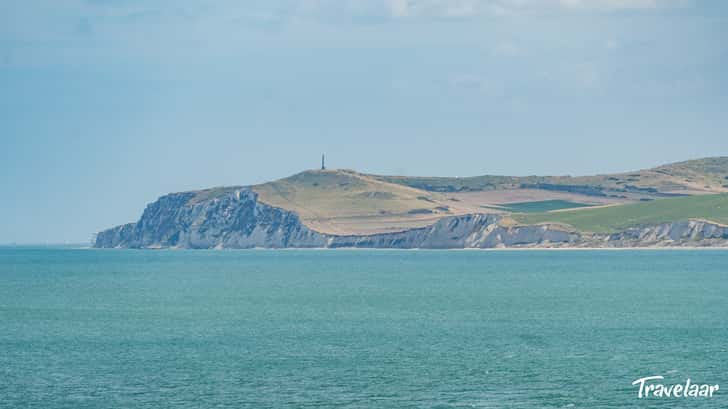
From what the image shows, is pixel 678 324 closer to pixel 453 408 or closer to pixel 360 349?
pixel 360 349

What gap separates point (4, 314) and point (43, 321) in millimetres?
7880

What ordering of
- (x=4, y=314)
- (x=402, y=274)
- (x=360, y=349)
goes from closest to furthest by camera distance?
(x=360, y=349) → (x=4, y=314) → (x=402, y=274)

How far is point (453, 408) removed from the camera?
152 feet

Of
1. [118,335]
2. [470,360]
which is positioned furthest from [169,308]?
[470,360]

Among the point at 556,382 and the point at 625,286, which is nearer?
the point at 556,382

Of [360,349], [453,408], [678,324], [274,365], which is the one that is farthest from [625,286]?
[453,408]

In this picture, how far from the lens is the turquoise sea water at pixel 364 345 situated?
1956 inches

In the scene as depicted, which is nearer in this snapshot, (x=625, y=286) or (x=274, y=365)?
(x=274, y=365)

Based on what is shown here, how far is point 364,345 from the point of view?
66.1 meters

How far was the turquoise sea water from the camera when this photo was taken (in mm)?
49688

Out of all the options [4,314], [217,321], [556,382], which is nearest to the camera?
[556,382]

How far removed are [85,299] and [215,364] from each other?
52.1 meters

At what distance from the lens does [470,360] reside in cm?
5866

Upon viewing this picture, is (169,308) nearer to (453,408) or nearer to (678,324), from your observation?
(678,324)
